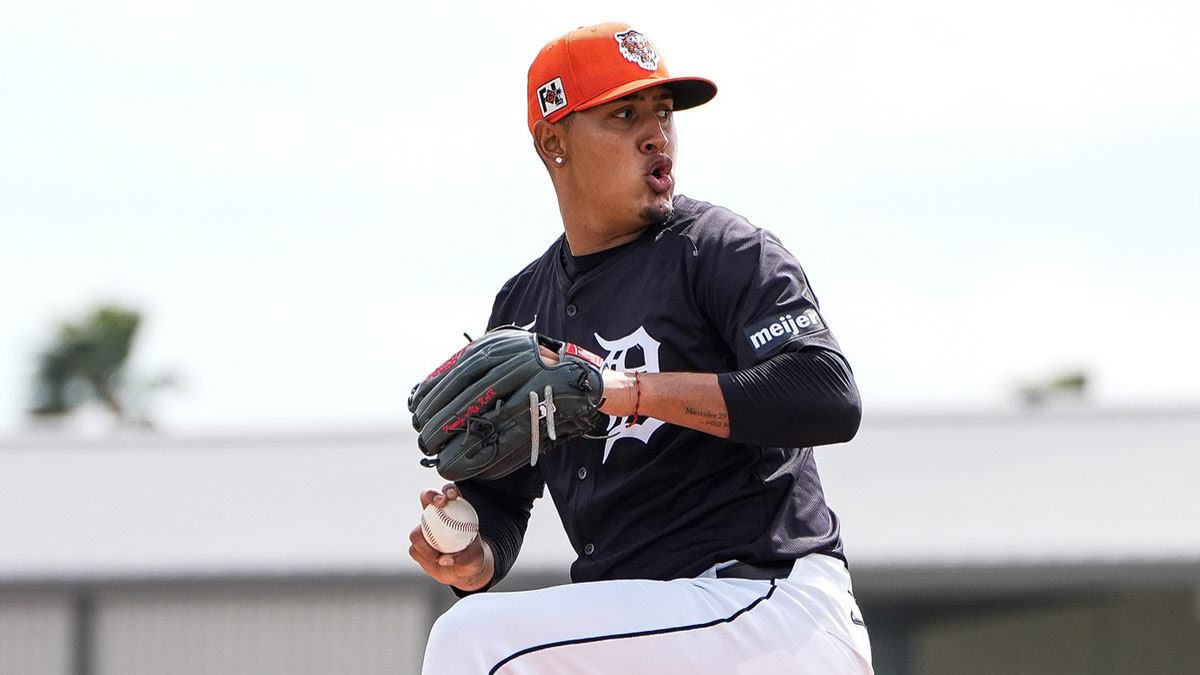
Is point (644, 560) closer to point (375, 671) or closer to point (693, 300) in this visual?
point (693, 300)

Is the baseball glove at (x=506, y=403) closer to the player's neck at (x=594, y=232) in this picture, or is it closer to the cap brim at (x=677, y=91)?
the player's neck at (x=594, y=232)

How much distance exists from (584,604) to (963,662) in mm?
13668

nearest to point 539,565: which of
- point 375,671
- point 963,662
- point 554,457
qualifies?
point 375,671

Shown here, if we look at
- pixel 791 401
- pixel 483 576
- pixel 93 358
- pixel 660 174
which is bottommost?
pixel 93 358

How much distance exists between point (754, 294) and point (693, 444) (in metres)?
0.41

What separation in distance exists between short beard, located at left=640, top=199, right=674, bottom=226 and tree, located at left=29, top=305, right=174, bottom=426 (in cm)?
5460

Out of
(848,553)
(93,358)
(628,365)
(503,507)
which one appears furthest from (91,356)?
(628,365)

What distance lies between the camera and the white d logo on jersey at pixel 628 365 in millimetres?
3803

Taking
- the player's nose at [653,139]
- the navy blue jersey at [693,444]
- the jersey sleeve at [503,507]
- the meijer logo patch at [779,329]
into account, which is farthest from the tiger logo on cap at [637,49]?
the jersey sleeve at [503,507]

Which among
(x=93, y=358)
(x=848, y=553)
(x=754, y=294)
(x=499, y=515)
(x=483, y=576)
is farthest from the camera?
(x=93, y=358)

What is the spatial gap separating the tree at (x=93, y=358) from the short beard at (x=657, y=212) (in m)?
54.6

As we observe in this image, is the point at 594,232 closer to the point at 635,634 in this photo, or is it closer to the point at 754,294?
the point at 754,294

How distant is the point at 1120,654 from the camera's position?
1639 centimetres

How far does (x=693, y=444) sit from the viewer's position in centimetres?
381
